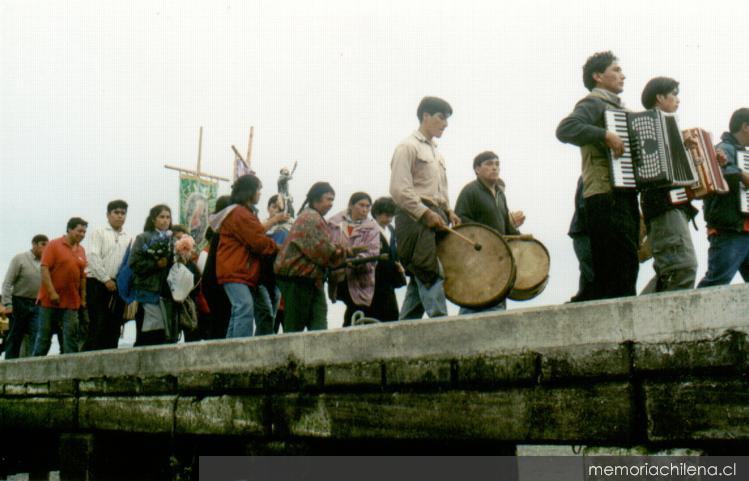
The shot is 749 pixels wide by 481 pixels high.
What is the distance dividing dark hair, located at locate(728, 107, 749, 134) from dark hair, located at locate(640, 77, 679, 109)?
109 centimetres

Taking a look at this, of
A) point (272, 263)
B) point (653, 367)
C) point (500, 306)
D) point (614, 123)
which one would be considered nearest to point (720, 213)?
point (614, 123)

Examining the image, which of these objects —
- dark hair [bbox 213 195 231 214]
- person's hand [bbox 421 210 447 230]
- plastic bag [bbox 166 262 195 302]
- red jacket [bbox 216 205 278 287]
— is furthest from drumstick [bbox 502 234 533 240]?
plastic bag [bbox 166 262 195 302]

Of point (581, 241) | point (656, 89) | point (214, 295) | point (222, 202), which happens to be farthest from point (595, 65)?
point (222, 202)

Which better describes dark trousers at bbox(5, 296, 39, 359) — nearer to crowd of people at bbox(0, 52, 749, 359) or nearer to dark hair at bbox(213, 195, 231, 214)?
crowd of people at bbox(0, 52, 749, 359)

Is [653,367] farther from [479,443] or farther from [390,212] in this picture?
[390,212]

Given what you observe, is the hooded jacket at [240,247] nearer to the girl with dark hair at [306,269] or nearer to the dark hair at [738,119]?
the girl with dark hair at [306,269]

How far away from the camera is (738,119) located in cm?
628

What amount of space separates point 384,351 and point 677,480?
1671mm

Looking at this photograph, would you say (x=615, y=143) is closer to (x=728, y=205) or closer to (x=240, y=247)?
(x=728, y=205)

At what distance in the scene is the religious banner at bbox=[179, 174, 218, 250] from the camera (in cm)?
2079

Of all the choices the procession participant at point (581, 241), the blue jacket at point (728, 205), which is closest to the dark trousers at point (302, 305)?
the procession participant at point (581, 241)

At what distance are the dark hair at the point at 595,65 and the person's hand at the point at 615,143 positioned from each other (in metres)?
0.62

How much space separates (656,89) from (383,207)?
2787 mm

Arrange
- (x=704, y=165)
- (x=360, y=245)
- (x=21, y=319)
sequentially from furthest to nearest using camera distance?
1. (x=21, y=319)
2. (x=360, y=245)
3. (x=704, y=165)
